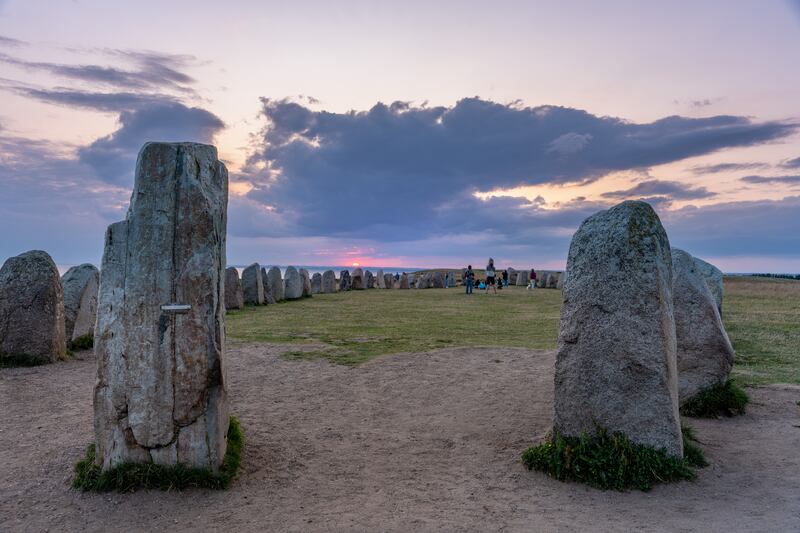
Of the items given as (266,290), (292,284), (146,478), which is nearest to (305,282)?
(292,284)

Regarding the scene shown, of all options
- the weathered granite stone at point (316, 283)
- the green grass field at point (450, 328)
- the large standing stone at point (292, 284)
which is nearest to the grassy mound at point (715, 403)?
the green grass field at point (450, 328)

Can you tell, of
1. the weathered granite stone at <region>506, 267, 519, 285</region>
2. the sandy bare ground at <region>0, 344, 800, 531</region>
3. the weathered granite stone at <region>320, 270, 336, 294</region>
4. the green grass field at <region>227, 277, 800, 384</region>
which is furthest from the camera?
the weathered granite stone at <region>506, 267, 519, 285</region>

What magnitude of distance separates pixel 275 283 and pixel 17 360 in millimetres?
15184

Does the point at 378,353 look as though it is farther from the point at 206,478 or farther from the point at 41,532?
the point at 41,532

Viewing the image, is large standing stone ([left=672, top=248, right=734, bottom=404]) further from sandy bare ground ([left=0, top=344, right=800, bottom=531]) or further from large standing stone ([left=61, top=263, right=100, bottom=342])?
large standing stone ([left=61, top=263, right=100, bottom=342])

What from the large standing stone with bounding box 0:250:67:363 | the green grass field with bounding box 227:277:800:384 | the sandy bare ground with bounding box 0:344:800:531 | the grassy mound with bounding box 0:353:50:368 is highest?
the large standing stone with bounding box 0:250:67:363

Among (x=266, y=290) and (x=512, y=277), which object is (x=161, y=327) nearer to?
(x=266, y=290)

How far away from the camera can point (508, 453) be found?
281 inches

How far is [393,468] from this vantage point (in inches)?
265

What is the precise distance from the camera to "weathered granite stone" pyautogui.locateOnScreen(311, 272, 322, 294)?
3434 cm

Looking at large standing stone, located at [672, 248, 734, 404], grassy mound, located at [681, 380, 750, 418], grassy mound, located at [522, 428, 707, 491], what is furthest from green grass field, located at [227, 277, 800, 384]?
grassy mound, located at [522, 428, 707, 491]

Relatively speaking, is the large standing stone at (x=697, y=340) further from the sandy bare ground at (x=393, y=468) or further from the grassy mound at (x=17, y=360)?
the grassy mound at (x=17, y=360)

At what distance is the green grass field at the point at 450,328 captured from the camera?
1295 cm

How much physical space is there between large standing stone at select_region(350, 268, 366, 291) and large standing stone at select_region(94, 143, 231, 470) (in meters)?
33.2
